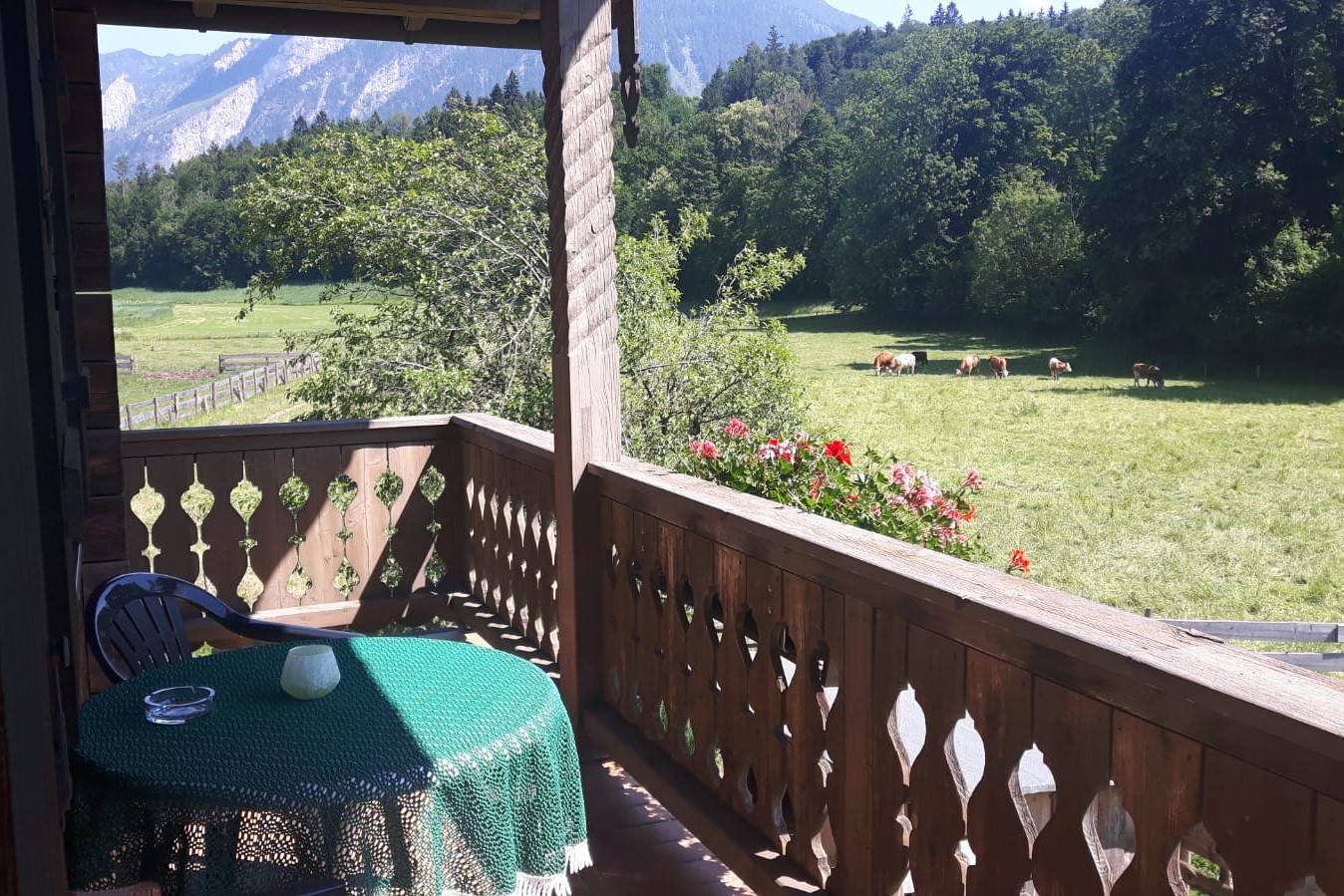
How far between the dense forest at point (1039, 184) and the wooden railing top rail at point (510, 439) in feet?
36.4

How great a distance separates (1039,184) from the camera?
38.9 metres

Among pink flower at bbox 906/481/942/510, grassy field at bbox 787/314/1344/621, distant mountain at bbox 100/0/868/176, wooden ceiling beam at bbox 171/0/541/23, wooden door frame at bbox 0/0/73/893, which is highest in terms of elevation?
distant mountain at bbox 100/0/868/176

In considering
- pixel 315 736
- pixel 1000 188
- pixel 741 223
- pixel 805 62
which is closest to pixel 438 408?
pixel 315 736

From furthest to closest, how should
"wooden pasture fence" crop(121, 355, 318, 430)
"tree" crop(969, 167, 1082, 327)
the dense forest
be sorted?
"tree" crop(969, 167, 1082, 327) → the dense forest → "wooden pasture fence" crop(121, 355, 318, 430)

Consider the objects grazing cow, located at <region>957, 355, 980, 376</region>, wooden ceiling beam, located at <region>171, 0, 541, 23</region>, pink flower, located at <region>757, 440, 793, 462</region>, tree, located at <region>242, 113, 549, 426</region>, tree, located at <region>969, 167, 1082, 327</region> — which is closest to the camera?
wooden ceiling beam, located at <region>171, 0, 541, 23</region>

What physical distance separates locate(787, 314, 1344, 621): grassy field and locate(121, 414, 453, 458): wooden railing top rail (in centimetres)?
420

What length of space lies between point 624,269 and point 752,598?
6.18 meters

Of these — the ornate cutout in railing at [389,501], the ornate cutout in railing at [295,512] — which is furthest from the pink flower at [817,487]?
the ornate cutout in railing at [295,512]

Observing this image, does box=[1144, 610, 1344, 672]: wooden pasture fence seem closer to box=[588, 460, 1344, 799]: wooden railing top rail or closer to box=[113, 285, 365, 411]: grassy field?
box=[588, 460, 1344, 799]: wooden railing top rail

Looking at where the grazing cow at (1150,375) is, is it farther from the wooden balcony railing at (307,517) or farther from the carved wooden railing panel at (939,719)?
the carved wooden railing panel at (939,719)

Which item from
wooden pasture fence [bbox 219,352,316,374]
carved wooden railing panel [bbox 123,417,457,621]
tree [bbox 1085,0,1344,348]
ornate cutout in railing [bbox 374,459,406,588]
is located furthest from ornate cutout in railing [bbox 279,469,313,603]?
tree [bbox 1085,0,1344,348]

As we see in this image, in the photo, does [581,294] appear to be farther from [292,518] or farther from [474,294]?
[474,294]

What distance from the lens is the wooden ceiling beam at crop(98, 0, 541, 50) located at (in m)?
3.46

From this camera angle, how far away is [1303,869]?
1.07 m
